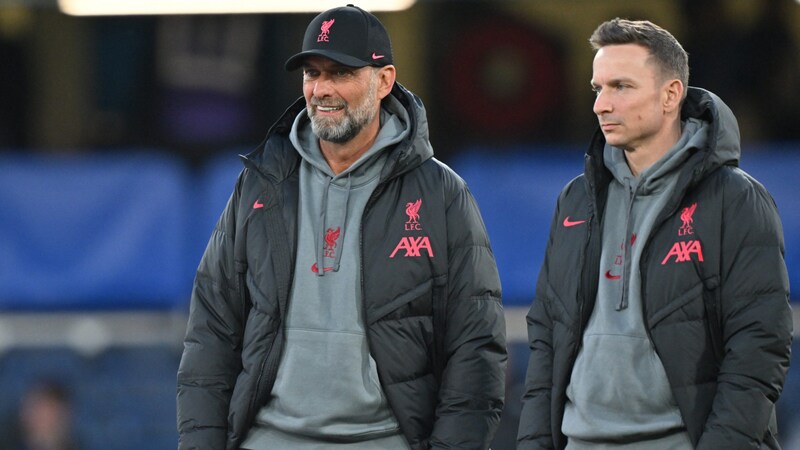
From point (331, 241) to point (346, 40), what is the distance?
572 mm

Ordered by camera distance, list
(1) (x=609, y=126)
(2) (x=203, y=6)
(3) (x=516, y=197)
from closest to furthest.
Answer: (1) (x=609, y=126) → (3) (x=516, y=197) → (2) (x=203, y=6)

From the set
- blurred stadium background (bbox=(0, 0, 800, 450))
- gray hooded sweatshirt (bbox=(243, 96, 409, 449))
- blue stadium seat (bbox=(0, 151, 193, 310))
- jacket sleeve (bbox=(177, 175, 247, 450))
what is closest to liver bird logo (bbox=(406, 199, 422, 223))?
gray hooded sweatshirt (bbox=(243, 96, 409, 449))

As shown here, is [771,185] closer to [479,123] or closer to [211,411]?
[479,123]

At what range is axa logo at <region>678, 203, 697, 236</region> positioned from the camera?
3.51m

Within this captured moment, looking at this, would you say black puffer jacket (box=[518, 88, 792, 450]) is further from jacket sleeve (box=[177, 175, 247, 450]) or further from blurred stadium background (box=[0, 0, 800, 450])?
blurred stadium background (box=[0, 0, 800, 450])

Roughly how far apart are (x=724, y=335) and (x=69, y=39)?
466 cm

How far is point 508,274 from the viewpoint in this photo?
6.80 meters

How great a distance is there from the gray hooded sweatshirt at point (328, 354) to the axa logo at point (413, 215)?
0.13m

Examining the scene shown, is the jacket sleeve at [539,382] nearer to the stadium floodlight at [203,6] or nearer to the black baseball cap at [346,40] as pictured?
the black baseball cap at [346,40]

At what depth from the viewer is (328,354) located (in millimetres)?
3666

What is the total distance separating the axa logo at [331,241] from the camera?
3756 millimetres

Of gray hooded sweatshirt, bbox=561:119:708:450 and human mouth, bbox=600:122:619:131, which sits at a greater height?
human mouth, bbox=600:122:619:131

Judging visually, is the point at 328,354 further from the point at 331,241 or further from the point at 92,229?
the point at 92,229

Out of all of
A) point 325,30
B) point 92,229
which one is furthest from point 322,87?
point 92,229
